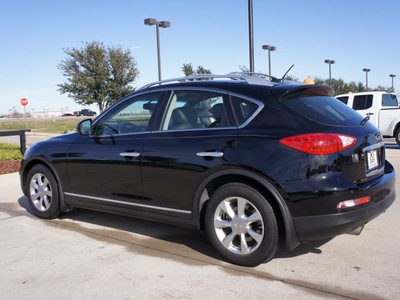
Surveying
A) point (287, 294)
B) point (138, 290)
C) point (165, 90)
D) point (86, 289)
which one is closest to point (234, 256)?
point (287, 294)

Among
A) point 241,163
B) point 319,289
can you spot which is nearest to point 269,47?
point 241,163

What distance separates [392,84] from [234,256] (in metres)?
66.6

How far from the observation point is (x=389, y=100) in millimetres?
13961

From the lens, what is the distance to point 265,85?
3.71m

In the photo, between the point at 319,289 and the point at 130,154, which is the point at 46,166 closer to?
the point at 130,154

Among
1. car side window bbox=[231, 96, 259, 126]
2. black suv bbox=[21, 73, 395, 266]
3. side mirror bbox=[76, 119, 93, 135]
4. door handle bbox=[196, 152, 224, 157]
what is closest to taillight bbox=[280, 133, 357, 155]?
black suv bbox=[21, 73, 395, 266]

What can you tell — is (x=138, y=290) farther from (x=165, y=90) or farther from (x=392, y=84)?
(x=392, y=84)

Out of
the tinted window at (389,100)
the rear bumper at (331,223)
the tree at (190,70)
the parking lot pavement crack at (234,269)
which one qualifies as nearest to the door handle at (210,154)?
the rear bumper at (331,223)

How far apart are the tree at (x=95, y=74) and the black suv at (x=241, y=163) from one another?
28.7 meters

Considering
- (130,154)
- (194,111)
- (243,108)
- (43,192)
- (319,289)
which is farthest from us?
(43,192)

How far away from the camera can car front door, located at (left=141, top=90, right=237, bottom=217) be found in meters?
3.61

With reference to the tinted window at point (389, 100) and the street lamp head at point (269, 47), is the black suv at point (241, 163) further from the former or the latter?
the street lamp head at point (269, 47)

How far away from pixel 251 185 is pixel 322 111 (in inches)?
36.8

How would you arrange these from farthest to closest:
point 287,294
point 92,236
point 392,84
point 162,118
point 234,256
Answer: point 392,84 → point 92,236 → point 162,118 → point 234,256 → point 287,294
